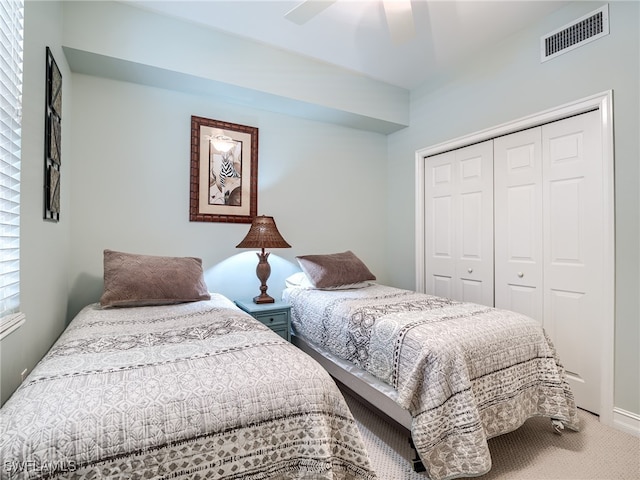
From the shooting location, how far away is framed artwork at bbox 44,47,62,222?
1598 millimetres

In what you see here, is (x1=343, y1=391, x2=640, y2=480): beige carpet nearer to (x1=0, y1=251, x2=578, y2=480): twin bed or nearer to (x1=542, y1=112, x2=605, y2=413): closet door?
(x1=0, y1=251, x2=578, y2=480): twin bed

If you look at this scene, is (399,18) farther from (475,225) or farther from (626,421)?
(626,421)

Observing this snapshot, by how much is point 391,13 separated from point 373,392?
223 cm

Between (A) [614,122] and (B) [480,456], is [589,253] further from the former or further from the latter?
(B) [480,456]

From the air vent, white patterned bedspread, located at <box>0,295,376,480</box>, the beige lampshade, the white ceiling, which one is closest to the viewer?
white patterned bedspread, located at <box>0,295,376,480</box>

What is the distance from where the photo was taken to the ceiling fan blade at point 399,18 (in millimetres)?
1784

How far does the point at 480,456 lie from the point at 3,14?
8.21 feet

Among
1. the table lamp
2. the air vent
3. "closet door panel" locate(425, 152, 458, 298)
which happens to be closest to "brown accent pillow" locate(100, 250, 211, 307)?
the table lamp

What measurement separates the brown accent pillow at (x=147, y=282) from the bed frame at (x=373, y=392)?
0.99 meters

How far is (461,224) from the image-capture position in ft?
9.79

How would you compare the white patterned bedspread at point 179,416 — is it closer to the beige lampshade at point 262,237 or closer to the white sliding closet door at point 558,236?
the beige lampshade at point 262,237

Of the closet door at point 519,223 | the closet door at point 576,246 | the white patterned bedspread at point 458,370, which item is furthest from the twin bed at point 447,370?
the closet door at point 519,223

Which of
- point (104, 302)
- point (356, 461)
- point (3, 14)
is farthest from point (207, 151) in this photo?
point (356, 461)

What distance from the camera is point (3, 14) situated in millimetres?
1102
